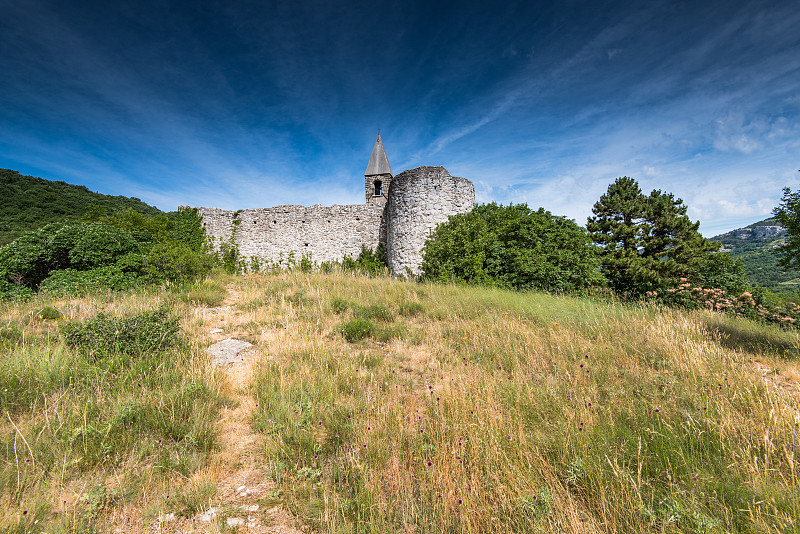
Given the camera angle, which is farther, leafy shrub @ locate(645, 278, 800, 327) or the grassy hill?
leafy shrub @ locate(645, 278, 800, 327)

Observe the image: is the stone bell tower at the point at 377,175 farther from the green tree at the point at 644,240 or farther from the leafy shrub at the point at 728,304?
the leafy shrub at the point at 728,304

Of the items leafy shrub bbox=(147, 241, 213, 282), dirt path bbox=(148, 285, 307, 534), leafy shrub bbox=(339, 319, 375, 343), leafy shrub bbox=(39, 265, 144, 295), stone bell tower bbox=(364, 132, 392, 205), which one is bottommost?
dirt path bbox=(148, 285, 307, 534)

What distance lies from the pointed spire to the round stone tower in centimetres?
1154

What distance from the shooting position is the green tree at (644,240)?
1731 centimetres

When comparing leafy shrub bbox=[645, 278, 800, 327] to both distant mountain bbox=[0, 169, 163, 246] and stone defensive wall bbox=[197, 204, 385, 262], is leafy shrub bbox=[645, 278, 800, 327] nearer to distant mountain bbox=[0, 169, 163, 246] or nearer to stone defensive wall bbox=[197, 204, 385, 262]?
stone defensive wall bbox=[197, 204, 385, 262]

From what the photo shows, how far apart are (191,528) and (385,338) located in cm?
387

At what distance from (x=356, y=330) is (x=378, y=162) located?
2229 centimetres

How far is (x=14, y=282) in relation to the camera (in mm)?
8320

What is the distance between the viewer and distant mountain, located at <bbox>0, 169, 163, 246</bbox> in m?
34.7

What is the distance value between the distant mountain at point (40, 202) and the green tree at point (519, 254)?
4163 cm

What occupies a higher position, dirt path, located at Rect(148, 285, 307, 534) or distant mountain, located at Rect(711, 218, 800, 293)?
distant mountain, located at Rect(711, 218, 800, 293)

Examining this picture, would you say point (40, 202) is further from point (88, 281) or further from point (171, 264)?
point (171, 264)

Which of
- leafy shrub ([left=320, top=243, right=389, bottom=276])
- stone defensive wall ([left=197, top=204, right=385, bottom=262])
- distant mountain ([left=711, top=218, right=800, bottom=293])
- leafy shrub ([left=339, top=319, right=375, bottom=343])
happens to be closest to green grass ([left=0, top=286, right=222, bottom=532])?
leafy shrub ([left=339, top=319, right=375, bottom=343])

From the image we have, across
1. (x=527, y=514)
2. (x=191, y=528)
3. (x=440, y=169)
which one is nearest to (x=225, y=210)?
(x=440, y=169)
